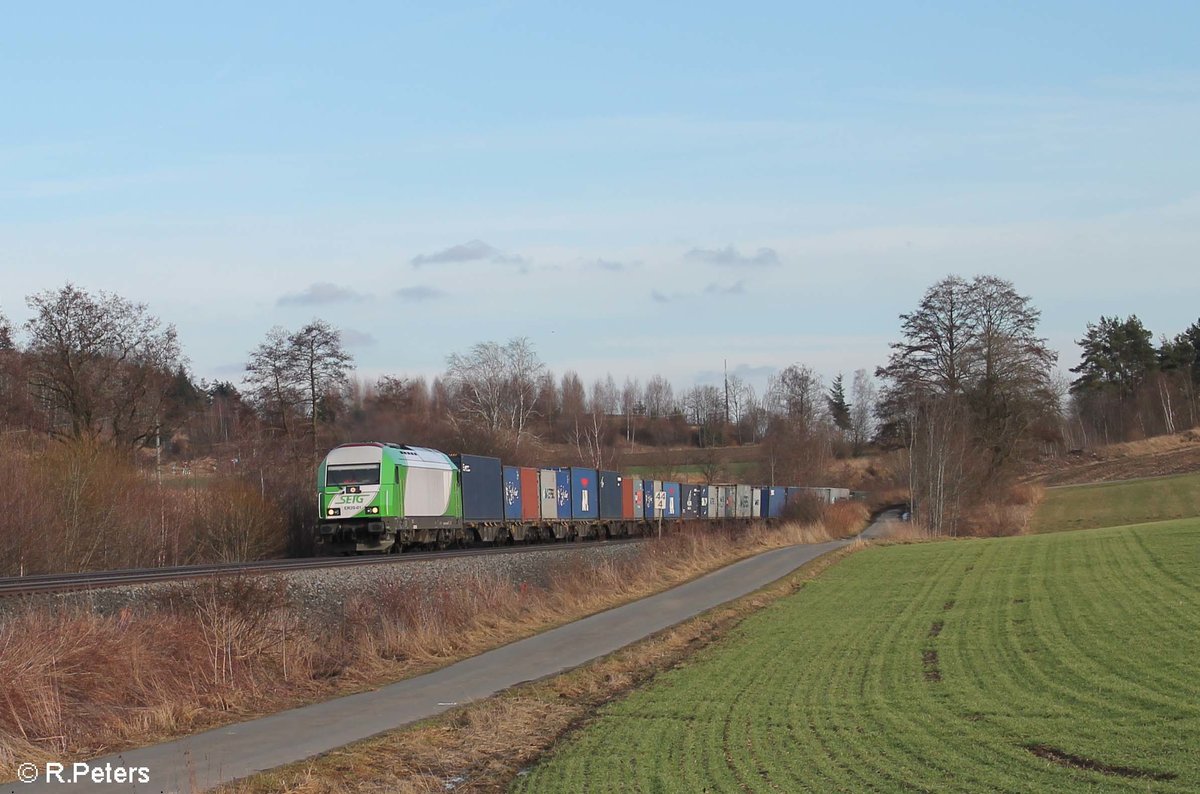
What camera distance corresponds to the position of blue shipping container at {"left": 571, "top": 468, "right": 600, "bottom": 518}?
169 feet

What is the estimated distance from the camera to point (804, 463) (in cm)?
10212

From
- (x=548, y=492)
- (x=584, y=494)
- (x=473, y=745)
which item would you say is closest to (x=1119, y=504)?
(x=584, y=494)

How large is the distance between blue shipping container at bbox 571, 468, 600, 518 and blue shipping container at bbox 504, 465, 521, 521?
5.85 meters

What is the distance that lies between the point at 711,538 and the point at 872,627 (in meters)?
23.7

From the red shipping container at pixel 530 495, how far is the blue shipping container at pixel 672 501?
12879 millimetres

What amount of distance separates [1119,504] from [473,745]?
5861 cm

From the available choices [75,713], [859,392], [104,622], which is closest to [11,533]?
[104,622]

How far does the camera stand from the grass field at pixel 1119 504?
55.6 m

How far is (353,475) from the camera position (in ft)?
112

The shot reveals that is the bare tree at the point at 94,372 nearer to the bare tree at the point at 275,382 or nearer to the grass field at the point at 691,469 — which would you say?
the bare tree at the point at 275,382

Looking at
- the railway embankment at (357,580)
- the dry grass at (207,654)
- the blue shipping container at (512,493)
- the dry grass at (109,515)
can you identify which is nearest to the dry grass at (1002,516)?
the blue shipping container at (512,493)

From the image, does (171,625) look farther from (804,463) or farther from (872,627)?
(804,463)

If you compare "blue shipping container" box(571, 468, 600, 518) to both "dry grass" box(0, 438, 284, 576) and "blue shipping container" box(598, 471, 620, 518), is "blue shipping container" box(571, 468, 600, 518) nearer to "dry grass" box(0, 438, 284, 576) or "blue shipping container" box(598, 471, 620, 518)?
"blue shipping container" box(598, 471, 620, 518)

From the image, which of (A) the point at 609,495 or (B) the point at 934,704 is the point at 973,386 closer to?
(A) the point at 609,495
